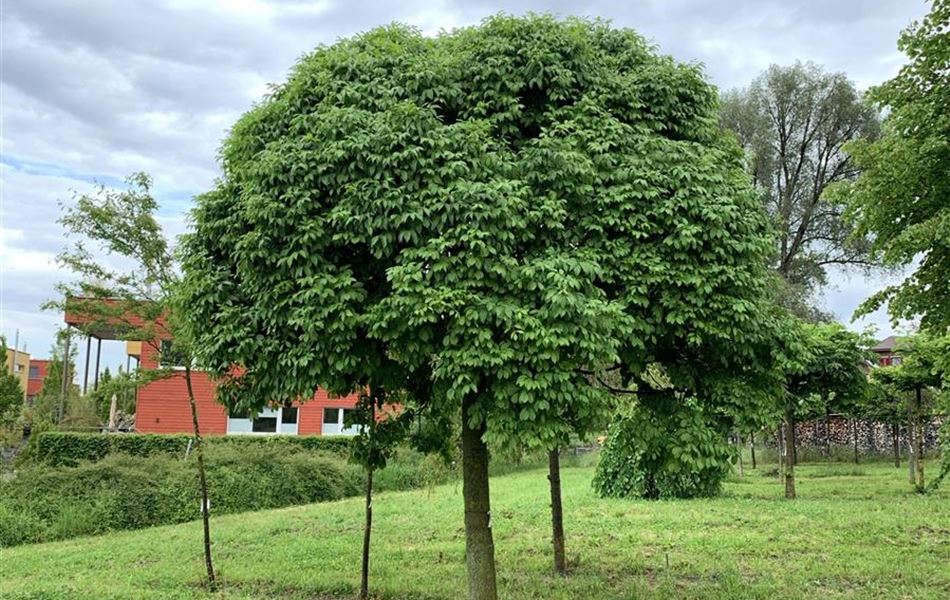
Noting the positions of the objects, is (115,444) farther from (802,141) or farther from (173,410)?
(802,141)

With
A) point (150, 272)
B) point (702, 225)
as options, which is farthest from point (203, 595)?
point (702, 225)

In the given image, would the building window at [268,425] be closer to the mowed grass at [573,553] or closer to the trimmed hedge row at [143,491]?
the trimmed hedge row at [143,491]

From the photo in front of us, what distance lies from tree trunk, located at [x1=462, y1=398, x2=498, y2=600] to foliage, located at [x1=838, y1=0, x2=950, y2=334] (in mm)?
4443

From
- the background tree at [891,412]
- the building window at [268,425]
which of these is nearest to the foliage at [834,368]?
the background tree at [891,412]

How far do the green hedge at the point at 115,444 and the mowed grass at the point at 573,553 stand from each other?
217 inches

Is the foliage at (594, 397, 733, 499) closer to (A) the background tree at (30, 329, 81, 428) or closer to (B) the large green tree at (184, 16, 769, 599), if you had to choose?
(B) the large green tree at (184, 16, 769, 599)

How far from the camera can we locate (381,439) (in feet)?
24.3

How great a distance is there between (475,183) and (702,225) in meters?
Result: 1.58

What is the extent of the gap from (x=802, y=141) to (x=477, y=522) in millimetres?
27273

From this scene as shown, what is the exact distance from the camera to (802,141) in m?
28.8

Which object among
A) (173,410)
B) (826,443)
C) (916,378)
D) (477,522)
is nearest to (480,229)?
(477,522)

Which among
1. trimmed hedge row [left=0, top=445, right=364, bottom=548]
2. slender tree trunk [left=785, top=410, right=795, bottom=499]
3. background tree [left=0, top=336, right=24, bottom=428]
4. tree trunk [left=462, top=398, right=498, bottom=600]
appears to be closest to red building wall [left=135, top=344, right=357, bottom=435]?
background tree [left=0, top=336, right=24, bottom=428]

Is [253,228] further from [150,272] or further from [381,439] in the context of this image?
[150,272]

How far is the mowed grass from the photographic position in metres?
7.07
